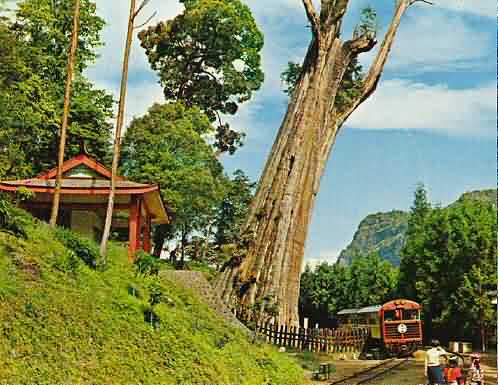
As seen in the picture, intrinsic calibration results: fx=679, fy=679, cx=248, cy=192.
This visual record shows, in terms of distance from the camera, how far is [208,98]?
45156 mm

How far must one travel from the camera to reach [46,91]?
102ft

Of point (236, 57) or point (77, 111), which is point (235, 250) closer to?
point (77, 111)

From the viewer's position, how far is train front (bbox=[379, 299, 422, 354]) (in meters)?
31.4

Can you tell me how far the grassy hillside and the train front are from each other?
1511 centimetres

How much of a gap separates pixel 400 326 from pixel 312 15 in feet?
49.7

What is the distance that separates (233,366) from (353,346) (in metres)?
16.6

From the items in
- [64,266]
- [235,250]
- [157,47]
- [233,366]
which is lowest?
[233,366]

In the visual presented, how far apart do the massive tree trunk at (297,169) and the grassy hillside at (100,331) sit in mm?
9481

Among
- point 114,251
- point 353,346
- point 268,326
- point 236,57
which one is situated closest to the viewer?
point 114,251

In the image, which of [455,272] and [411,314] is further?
[455,272]

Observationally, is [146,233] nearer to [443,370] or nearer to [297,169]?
[297,169]

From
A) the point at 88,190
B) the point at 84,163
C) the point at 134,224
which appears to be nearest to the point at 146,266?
the point at 134,224

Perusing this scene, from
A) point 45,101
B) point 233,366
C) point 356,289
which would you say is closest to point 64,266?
point 233,366

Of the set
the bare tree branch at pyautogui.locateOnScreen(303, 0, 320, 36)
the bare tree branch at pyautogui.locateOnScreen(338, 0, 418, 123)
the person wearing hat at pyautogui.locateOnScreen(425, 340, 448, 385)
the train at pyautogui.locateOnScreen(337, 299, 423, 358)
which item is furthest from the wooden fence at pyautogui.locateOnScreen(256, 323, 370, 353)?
the bare tree branch at pyautogui.locateOnScreen(303, 0, 320, 36)
